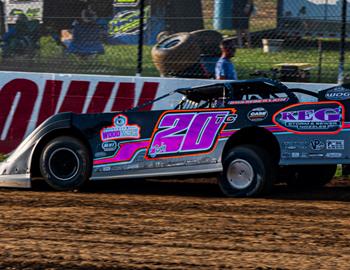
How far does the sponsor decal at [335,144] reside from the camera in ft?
27.3

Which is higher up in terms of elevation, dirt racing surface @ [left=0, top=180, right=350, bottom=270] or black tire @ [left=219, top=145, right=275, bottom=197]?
black tire @ [left=219, top=145, right=275, bottom=197]

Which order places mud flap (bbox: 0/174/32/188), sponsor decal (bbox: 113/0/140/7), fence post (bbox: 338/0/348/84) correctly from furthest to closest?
1. sponsor decal (bbox: 113/0/140/7)
2. fence post (bbox: 338/0/348/84)
3. mud flap (bbox: 0/174/32/188)

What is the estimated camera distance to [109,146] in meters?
8.94

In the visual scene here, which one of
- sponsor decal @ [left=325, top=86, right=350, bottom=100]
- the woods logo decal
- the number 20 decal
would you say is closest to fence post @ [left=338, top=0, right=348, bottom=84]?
sponsor decal @ [left=325, top=86, right=350, bottom=100]

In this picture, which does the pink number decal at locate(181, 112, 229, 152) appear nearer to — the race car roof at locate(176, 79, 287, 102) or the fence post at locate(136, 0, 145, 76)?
the race car roof at locate(176, 79, 287, 102)

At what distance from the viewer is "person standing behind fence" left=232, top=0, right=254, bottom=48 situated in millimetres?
11102

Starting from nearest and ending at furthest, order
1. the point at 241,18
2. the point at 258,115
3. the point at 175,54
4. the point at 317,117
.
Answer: the point at 317,117
the point at 258,115
the point at 241,18
the point at 175,54

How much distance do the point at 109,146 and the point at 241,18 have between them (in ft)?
10.5

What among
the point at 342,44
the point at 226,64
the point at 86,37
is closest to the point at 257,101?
the point at 342,44

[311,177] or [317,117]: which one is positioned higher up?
[317,117]

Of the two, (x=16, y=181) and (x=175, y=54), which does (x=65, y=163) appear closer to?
(x=16, y=181)

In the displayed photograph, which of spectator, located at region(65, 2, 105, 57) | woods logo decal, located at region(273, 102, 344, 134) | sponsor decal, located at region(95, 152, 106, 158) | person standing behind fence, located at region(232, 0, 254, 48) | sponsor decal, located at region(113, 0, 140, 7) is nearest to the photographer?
woods logo decal, located at region(273, 102, 344, 134)

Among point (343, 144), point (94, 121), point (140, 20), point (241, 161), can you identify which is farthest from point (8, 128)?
point (343, 144)

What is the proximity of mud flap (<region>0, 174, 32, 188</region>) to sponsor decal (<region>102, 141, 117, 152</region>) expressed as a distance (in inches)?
38.7
